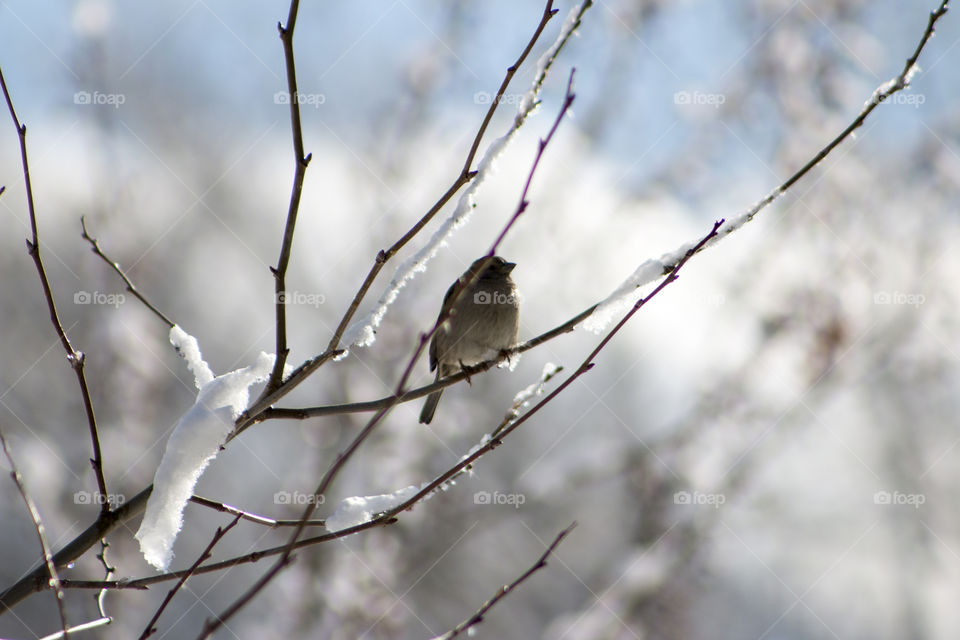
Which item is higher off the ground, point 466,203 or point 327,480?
point 466,203

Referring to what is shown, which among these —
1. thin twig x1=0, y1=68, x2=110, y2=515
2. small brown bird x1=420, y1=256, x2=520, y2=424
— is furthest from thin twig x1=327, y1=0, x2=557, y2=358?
small brown bird x1=420, y1=256, x2=520, y2=424

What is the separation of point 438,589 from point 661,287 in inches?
343

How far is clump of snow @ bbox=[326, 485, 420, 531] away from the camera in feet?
6.29

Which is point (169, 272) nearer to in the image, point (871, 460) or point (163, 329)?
point (163, 329)

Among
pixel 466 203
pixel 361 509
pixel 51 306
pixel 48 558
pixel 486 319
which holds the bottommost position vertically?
pixel 48 558

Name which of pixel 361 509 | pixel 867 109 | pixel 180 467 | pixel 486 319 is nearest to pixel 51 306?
pixel 180 467

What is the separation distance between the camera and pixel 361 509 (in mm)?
1946

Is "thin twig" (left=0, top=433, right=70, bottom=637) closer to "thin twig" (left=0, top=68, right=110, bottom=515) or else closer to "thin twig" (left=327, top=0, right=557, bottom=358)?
"thin twig" (left=0, top=68, right=110, bottom=515)

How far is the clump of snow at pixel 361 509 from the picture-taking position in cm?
192

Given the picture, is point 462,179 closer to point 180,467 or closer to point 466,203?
point 466,203

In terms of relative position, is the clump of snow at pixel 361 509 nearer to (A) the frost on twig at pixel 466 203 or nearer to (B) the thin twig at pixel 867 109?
(A) the frost on twig at pixel 466 203

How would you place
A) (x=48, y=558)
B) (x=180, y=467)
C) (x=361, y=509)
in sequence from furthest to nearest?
(x=361, y=509) → (x=180, y=467) → (x=48, y=558)

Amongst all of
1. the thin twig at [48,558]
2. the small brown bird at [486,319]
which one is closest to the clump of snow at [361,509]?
the thin twig at [48,558]

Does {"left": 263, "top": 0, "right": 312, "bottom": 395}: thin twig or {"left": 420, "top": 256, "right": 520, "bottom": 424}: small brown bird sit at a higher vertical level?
{"left": 420, "top": 256, "right": 520, "bottom": 424}: small brown bird
